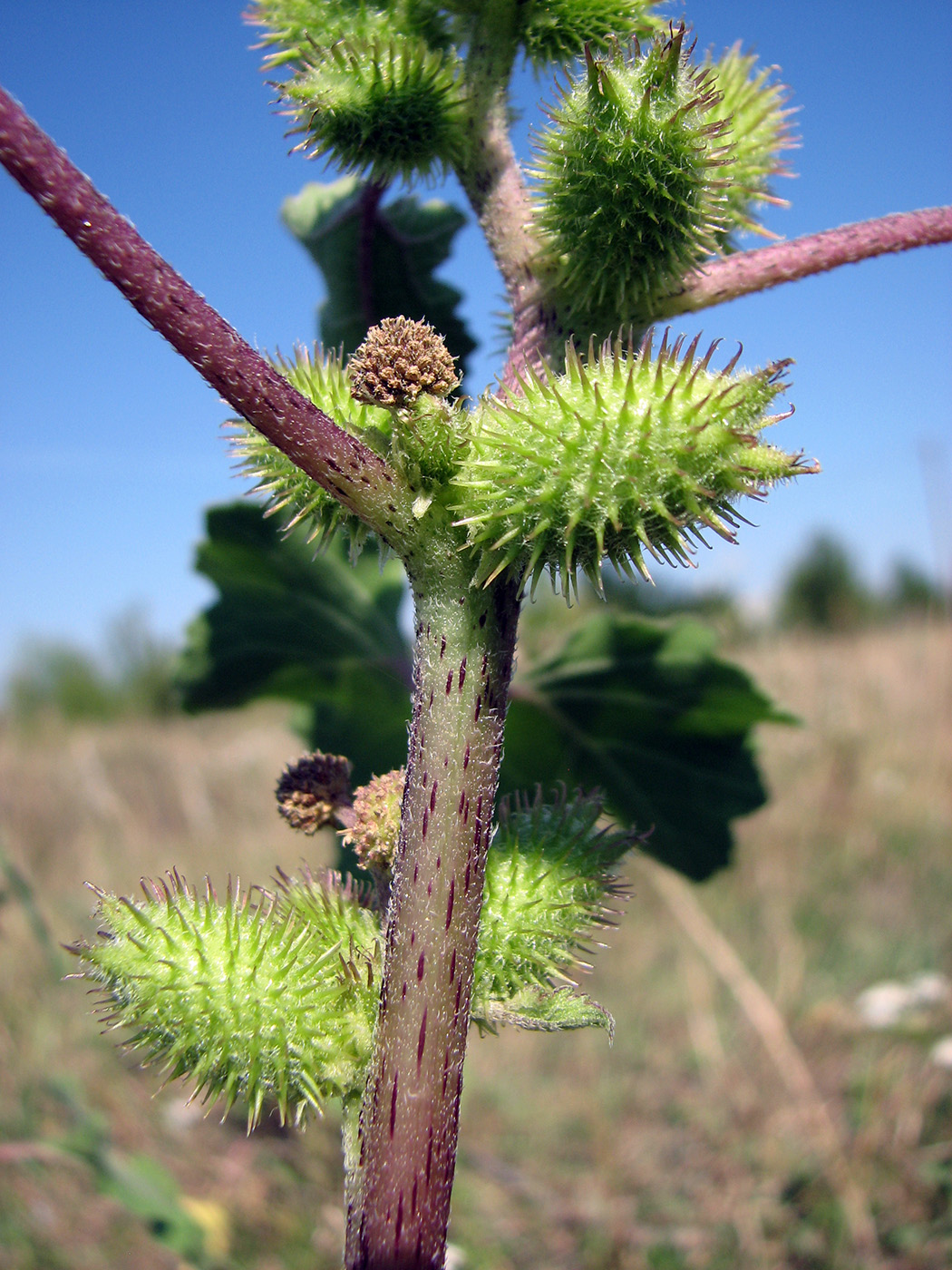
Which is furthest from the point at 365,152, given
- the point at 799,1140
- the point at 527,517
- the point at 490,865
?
the point at 799,1140

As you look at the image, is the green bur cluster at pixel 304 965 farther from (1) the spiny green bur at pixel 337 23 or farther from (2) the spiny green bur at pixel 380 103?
(1) the spiny green bur at pixel 337 23

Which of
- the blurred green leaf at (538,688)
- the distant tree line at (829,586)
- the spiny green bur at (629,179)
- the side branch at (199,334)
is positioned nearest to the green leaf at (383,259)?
the blurred green leaf at (538,688)

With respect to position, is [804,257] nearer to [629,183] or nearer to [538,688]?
[629,183]

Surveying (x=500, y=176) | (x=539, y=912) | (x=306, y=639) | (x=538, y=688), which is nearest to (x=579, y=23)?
(x=500, y=176)

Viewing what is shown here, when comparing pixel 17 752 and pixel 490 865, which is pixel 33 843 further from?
pixel 490 865

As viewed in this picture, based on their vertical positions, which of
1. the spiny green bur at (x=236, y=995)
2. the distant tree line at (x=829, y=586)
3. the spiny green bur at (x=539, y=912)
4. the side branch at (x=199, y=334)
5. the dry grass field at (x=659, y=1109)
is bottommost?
the dry grass field at (x=659, y=1109)

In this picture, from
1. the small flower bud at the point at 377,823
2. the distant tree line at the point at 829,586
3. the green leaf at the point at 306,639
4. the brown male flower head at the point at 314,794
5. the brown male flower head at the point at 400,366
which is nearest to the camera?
the brown male flower head at the point at 400,366

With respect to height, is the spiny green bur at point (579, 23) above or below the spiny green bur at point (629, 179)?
above

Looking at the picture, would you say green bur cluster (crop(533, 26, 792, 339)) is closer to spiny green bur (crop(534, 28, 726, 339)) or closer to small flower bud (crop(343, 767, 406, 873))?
spiny green bur (crop(534, 28, 726, 339))
